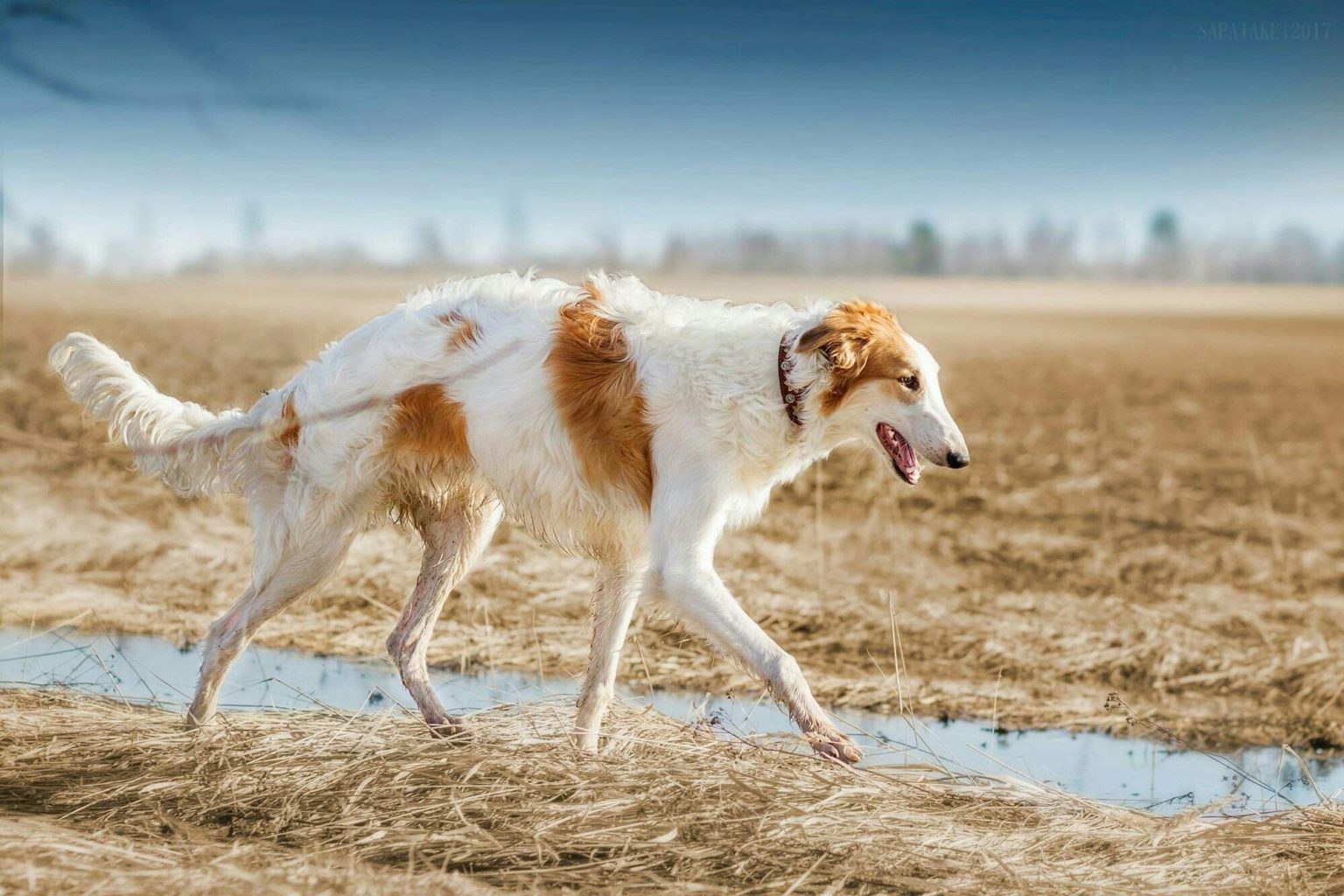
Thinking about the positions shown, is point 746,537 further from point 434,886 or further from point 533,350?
point 434,886

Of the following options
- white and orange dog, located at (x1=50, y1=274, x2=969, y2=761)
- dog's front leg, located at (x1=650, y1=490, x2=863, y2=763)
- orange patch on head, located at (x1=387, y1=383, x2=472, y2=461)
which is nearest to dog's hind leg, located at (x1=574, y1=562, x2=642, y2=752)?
white and orange dog, located at (x1=50, y1=274, x2=969, y2=761)

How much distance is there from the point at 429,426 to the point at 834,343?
168cm

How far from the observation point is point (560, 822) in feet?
14.3

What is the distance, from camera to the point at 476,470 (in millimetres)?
5586

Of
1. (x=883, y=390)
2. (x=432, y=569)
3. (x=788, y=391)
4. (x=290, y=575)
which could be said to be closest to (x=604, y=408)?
(x=788, y=391)

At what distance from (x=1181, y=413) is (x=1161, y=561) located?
10.0m

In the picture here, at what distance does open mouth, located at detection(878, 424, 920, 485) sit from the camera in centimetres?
514

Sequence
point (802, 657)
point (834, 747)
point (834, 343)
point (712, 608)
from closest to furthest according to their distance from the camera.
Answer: point (834, 747)
point (712, 608)
point (834, 343)
point (802, 657)

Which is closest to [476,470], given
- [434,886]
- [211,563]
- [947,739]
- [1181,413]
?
[434,886]

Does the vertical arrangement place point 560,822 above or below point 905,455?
below

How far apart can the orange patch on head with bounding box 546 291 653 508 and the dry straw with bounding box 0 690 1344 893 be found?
100cm

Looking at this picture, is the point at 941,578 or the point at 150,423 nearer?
the point at 150,423

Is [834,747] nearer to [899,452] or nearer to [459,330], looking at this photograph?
[899,452]

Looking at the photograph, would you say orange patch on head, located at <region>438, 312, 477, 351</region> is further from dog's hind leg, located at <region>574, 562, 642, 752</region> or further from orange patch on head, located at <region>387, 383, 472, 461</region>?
dog's hind leg, located at <region>574, 562, 642, 752</region>
